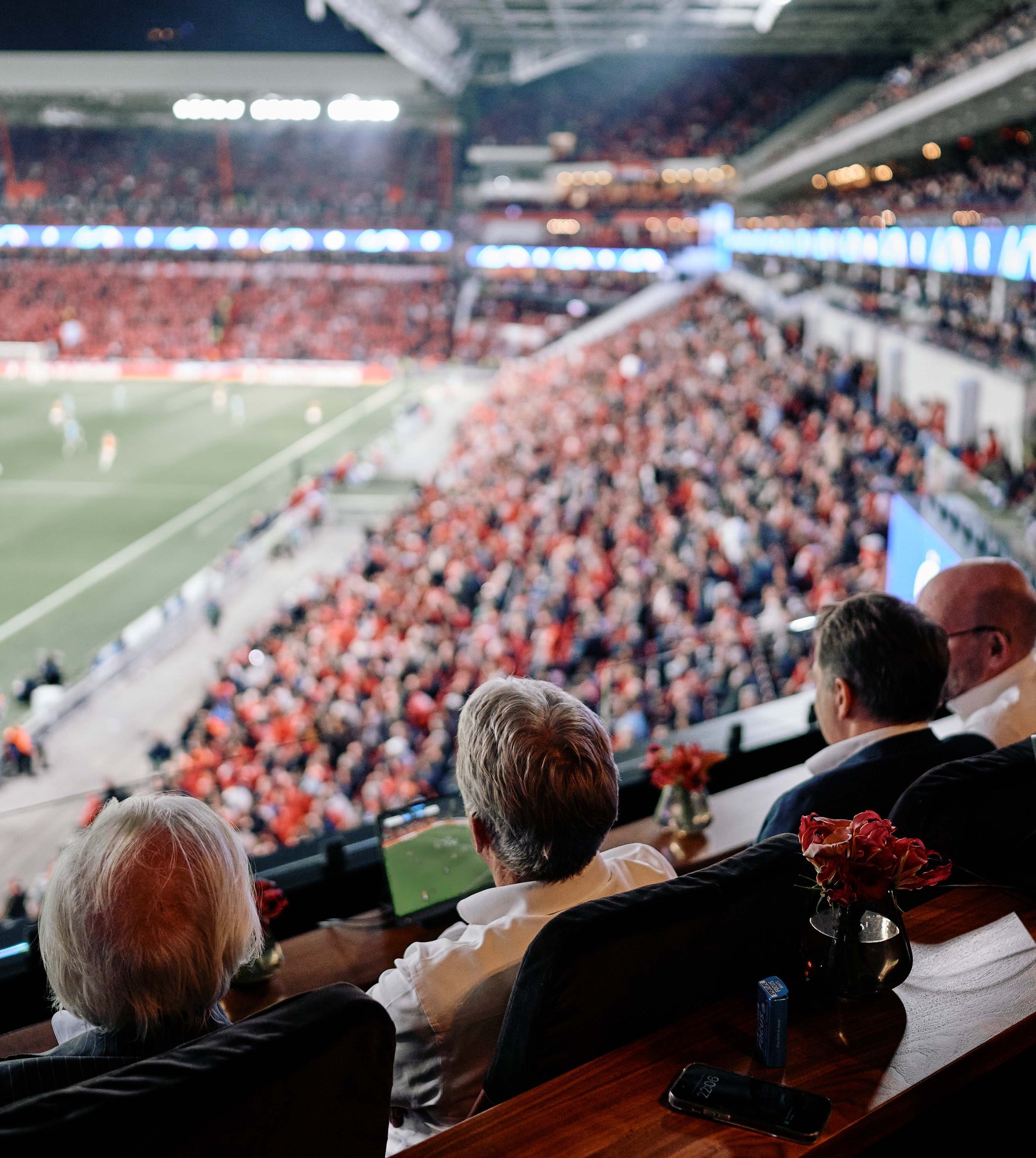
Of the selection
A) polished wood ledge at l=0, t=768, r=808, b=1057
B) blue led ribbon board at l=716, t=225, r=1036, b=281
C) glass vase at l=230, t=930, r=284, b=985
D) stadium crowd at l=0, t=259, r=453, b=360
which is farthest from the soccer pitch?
glass vase at l=230, t=930, r=284, b=985

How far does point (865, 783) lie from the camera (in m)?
2.30

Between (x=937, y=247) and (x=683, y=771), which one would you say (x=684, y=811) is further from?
(x=937, y=247)

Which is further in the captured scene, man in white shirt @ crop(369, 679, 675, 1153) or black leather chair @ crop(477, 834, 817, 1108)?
man in white shirt @ crop(369, 679, 675, 1153)

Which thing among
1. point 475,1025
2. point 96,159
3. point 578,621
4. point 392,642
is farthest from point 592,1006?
point 96,159

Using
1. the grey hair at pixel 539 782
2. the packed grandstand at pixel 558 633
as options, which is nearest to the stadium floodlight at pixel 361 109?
the packed grandstand at pixel 558 633

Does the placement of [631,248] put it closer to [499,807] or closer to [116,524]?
[116,524]

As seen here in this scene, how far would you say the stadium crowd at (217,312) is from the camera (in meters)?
41.1

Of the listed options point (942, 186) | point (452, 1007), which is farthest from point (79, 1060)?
point (942, 186)

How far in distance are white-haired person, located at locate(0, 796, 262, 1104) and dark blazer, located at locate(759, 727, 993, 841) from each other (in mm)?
1261

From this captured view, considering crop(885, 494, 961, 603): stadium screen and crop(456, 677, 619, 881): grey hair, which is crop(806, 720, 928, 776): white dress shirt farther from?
crop(885, 494, 961, 603): stadium screen

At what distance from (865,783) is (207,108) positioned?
46.6 metres

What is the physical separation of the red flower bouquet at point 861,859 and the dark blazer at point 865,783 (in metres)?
0.49

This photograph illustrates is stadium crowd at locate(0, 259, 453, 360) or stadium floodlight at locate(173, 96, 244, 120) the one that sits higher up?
stadium floodlight at locate(173, 96, 244, 120)

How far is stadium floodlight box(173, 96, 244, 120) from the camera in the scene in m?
42.3
